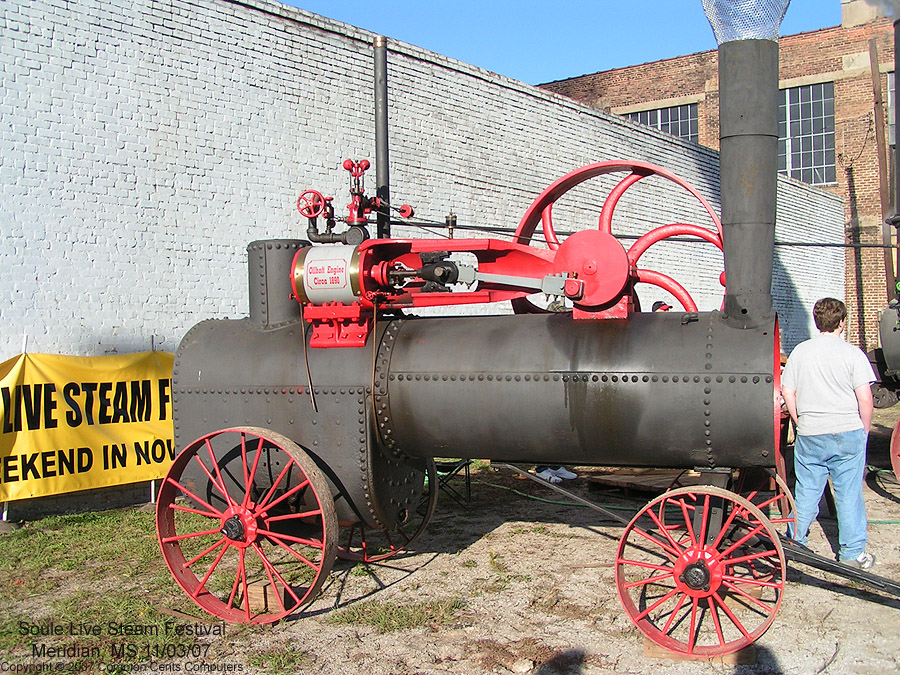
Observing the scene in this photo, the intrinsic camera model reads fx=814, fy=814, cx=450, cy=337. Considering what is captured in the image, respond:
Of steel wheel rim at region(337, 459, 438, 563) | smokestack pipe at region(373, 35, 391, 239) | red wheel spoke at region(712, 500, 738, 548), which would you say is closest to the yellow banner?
steel wheel rim at region(337, 459, 438, 563)

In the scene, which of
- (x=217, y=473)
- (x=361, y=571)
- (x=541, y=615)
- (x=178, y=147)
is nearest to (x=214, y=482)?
(x=217, y=473)

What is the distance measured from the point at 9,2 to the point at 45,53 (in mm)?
459

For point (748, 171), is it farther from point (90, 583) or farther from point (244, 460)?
point (90, 583)

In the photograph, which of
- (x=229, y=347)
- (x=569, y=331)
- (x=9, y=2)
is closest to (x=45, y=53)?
(x=9, y=2)

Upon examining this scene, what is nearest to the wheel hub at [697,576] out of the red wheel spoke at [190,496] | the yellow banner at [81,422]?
the red wheel spoke at [190,496]

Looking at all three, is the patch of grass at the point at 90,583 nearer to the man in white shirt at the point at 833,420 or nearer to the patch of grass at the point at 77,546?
the patch of grass at the point at 77,546

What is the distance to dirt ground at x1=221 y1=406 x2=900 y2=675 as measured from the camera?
404cm

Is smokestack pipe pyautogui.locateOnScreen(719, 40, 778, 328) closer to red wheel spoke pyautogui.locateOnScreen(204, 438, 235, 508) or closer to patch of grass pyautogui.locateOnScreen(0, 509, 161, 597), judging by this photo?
red wheel spoke pyautogui.locateOnScreen(204, 438, 235, 508)

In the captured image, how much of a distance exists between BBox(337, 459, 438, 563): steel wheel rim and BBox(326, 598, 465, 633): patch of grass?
25.0 inches

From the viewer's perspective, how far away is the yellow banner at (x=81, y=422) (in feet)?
22.0

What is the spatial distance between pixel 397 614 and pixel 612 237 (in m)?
2.48

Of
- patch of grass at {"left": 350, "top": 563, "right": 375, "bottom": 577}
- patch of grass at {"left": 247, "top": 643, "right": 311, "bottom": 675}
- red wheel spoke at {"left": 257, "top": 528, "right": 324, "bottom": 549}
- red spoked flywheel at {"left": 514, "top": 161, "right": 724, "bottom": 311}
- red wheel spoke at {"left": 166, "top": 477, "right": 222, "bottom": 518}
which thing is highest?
red spoked flywheel at {"left": 514, "top": 161, "right": 724, "bottom": 311}

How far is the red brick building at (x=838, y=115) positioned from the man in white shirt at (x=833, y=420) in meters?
18.4

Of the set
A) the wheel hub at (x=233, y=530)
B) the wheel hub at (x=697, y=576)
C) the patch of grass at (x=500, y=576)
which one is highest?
the wheel hub at (x=233, y=530)
